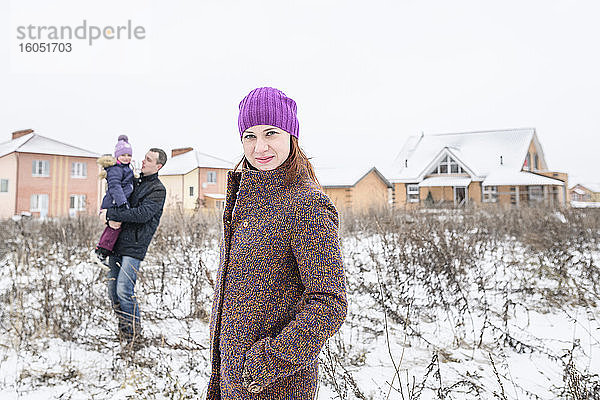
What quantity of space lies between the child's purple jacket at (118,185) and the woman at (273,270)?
7.35ft

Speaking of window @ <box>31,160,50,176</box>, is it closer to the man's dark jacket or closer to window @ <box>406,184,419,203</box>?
window @ <box>406,184,419,203</box>

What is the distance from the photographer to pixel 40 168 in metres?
22.3

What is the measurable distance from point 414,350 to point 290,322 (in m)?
2.80

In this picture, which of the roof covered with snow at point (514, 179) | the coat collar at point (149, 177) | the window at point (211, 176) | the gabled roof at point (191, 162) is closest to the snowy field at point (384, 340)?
the coat collar at point (149, 177)

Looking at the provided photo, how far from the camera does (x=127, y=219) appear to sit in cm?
340

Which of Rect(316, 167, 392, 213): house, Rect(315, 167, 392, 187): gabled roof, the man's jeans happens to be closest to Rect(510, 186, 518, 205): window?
Answer: Rect(316, 167, 392, 213): house

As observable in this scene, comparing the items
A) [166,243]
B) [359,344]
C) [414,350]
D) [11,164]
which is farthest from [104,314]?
[11,164]

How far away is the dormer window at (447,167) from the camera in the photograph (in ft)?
79.9

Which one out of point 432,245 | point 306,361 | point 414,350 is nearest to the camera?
point 306,361

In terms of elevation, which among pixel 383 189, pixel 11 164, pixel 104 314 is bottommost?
pixel 104 314

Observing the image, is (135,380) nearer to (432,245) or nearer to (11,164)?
(432,245)

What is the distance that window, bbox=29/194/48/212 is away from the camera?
70.4 ft

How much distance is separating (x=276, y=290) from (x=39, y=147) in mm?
25701

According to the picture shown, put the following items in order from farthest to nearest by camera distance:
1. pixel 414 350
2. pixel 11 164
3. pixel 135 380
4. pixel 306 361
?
pixel 11 164 → pixel 414 350 → pixel 135 380 → pixel 306 361
